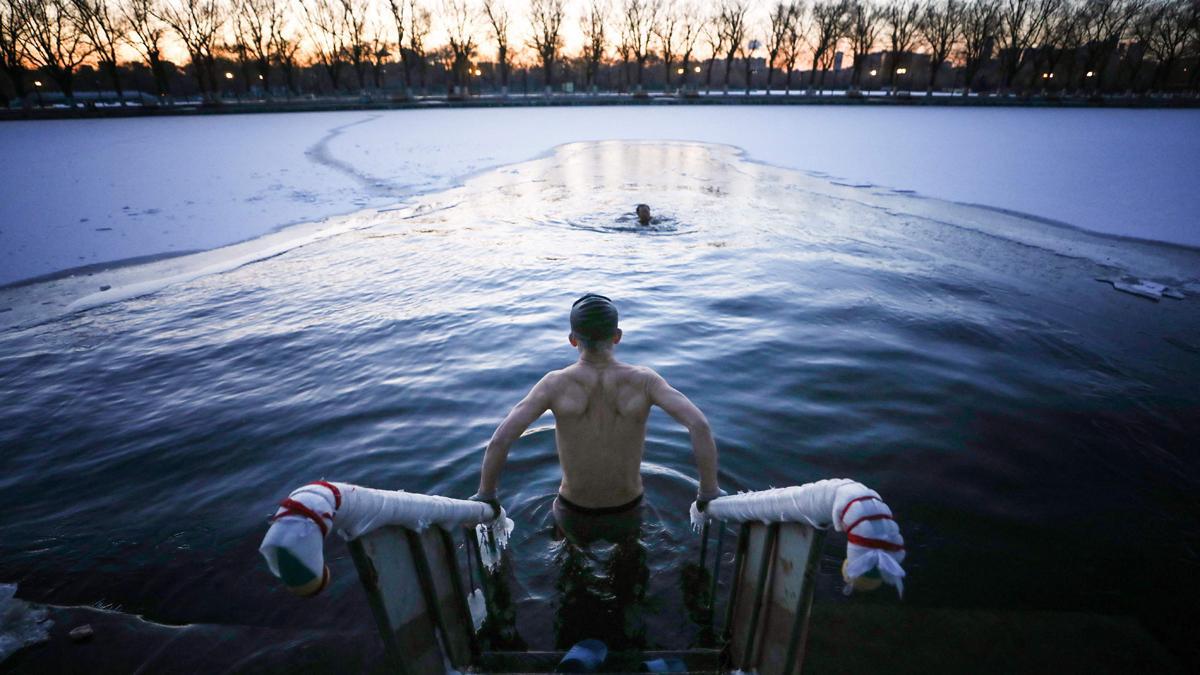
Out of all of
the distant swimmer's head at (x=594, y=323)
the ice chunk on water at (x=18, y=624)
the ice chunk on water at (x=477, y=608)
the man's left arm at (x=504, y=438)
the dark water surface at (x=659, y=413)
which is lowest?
the dark water surface at (x=659, y=413)

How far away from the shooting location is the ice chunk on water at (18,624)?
9.37 ft

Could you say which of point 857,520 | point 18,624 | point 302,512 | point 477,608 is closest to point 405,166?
point 18,624

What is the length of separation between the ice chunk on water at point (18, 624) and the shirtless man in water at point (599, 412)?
261cm

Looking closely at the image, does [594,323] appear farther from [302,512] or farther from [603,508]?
[302,512]

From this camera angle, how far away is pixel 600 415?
9.44ft

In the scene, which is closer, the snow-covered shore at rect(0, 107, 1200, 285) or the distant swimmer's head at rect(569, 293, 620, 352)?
the distant swimmer's head at rect(569, 293, 620, 352)

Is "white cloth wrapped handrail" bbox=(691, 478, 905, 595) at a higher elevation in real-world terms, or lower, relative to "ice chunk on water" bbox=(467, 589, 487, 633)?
higher

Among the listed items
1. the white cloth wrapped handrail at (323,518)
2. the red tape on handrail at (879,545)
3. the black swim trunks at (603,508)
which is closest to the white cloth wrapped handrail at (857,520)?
the red tape on handrail at (879,545)

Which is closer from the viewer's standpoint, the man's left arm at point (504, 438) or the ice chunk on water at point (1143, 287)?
the man's left arm at point (504, 438)

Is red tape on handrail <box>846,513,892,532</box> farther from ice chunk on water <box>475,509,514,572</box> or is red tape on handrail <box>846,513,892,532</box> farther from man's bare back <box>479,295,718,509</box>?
ice chunk on water <box>475,509,514,572</box>

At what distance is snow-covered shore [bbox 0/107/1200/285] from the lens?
459 inches

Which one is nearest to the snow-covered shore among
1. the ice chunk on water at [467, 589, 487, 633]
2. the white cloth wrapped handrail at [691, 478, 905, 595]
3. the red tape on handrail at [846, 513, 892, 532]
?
the ice chunk on water at [467, 589, 487, 633]

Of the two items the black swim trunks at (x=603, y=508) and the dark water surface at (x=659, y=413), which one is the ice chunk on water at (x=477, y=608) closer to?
the dark water surface at (x=659, y=413)

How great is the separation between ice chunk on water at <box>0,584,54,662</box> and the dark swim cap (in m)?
3.42
